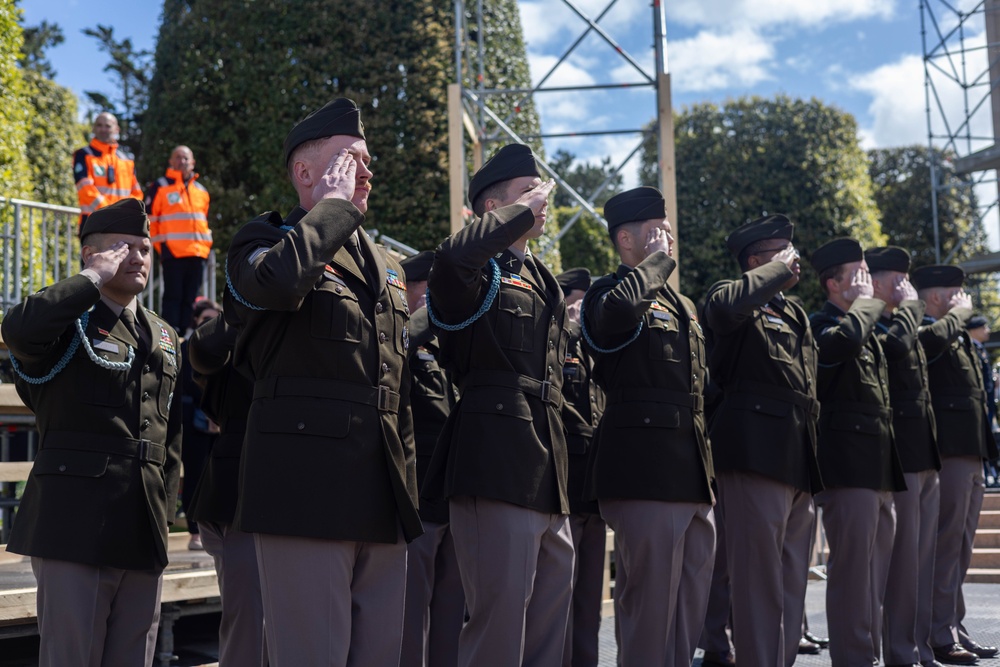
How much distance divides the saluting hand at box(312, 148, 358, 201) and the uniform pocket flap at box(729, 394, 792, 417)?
7.47 feet

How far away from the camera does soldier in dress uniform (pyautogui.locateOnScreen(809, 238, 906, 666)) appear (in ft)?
16.0

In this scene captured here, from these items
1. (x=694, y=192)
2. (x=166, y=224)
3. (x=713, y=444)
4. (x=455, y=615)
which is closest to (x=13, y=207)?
(x=166, y=224)

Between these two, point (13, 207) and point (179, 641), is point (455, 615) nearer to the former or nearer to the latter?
point (179, 641)

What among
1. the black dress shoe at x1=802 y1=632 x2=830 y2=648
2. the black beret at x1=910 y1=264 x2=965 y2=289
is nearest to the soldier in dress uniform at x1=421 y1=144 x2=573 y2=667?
the black dress shoe at x1=802 y1=632 x2=830 y2=648

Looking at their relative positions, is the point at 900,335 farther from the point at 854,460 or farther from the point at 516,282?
the point at 516,282

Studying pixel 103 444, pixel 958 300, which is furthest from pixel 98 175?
pixel 958 300

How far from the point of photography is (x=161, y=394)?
367cm

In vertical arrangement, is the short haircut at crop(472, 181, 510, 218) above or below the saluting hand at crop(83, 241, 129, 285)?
above

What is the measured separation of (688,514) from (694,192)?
667 inches

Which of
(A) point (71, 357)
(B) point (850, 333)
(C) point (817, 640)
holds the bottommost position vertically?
(C) point (817, 640)

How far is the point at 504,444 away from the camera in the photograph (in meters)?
3.38

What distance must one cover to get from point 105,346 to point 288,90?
36.9ft

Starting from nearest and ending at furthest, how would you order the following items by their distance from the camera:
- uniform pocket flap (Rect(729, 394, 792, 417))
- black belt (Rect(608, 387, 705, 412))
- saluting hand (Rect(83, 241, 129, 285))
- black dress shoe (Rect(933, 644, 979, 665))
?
saluting hand (Rect(83, 241, 129, 285))
black belt (Rect(608, 387, 705, 412))
uniform pocket flap (Rect(729, 394, 792, 417))
black dress shoe (Rect(933, 644, 979, 665))

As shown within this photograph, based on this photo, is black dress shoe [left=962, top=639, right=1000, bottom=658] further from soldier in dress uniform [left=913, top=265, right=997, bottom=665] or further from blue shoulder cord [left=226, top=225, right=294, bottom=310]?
blue shoulder cord [left=226, top=225, right=294, bottom=310]
